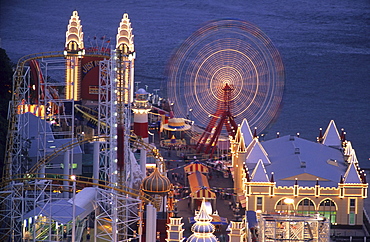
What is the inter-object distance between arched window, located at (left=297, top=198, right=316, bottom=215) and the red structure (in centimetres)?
1782

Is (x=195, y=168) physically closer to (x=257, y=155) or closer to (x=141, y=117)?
(x=141, y=117)

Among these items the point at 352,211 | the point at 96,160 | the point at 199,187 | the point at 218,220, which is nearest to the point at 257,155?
the point at 199,187

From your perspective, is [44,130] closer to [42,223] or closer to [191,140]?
[42,223]

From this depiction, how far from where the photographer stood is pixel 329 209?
77.4 metres

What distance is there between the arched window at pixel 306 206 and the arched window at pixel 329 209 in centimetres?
67

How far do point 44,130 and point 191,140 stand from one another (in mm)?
34220

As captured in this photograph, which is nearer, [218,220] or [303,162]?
[218,220]

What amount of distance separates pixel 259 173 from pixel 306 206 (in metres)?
4.40

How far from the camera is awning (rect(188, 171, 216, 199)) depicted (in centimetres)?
8038

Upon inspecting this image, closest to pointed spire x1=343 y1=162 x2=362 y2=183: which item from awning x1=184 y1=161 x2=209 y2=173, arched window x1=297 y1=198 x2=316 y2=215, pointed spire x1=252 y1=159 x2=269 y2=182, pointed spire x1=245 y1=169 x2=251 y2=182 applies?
arched window x1=297 y1=198 x2=316 y2=215

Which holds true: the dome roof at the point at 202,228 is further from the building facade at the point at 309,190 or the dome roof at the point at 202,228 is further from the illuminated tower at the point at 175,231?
the building facade at the point at 309,190

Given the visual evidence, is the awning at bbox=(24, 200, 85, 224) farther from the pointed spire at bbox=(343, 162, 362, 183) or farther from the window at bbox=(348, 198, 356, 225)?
the window at bbox=(348, 198, 356, 225)

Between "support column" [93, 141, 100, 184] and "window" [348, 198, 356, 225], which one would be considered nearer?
"support column" [93, 141, 100, 184]

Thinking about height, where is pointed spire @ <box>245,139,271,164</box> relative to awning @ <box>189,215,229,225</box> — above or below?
above
